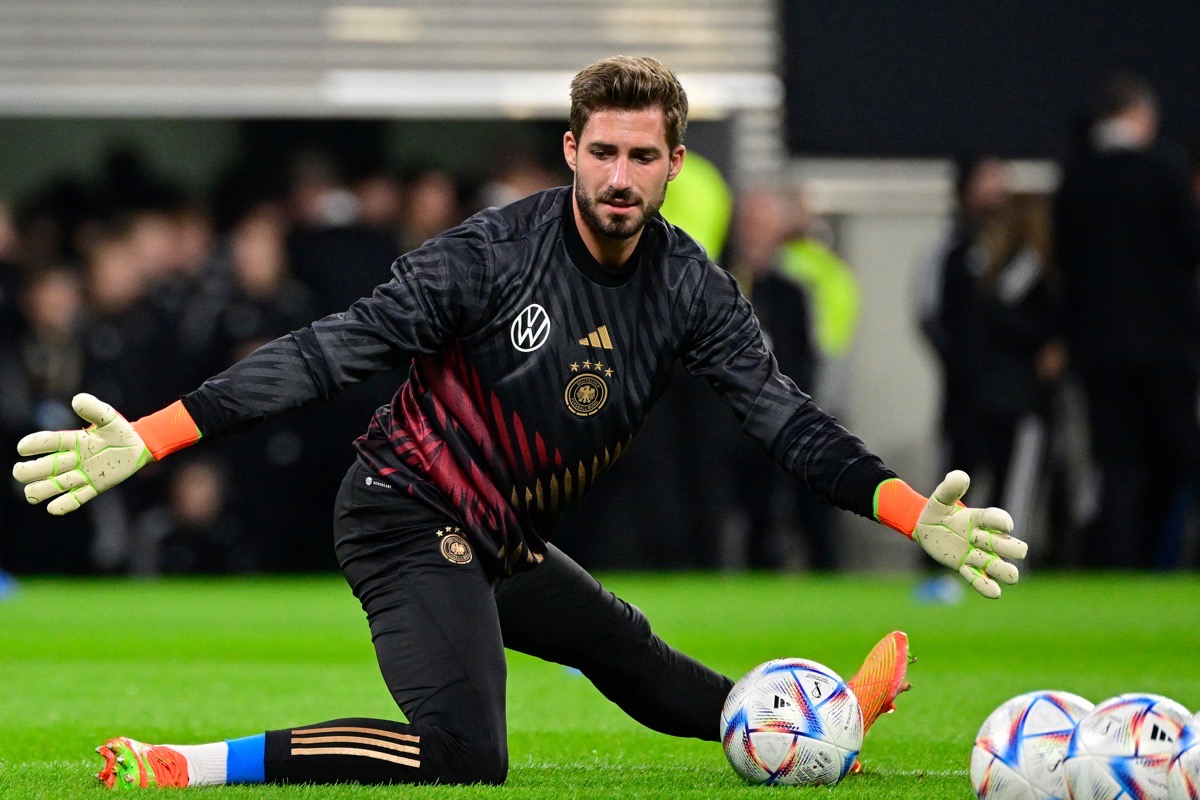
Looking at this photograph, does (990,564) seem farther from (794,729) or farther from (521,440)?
(521,440)

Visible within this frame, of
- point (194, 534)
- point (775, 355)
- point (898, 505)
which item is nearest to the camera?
point (898, 505)

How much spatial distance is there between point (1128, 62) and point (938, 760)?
34.9 ft

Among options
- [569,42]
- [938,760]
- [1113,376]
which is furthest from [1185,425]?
[938,760]

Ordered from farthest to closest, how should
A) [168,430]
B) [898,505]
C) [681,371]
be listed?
[681,371], [898,505], [168,430]

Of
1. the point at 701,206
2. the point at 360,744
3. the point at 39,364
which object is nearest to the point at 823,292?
the point at 701,206

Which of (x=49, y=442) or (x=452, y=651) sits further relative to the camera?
(x=452, y=651)

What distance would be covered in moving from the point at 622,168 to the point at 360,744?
1.64 meters

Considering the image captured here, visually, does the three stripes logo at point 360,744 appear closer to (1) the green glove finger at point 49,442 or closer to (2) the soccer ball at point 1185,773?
(1) the green glove finger at point 49,442

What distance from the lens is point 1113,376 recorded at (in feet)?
44.3

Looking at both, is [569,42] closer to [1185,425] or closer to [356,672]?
[1185,425]

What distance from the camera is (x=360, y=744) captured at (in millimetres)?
4824

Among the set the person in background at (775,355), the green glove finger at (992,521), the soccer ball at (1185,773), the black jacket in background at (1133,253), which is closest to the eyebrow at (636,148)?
the green glove finger at (992,521)

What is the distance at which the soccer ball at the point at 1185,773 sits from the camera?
4258mm

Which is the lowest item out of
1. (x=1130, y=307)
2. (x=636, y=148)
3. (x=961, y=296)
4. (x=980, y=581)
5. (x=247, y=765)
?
(x=247, y=765)
